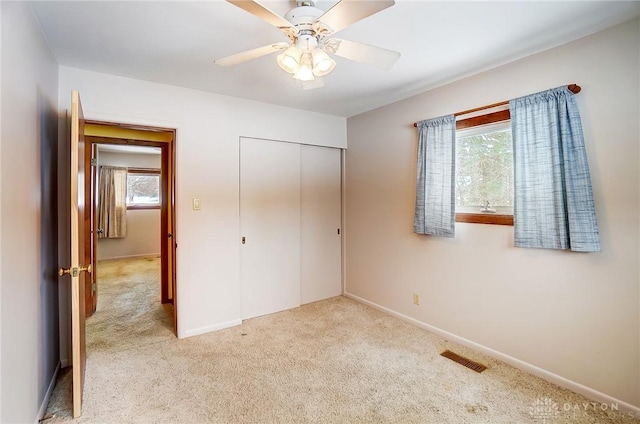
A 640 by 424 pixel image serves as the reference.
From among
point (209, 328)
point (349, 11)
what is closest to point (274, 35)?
point (349, 11)

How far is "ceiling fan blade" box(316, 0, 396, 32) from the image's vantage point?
1.23 meters

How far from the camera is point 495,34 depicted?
2.02m

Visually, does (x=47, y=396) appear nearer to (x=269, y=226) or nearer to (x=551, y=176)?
(x=269, y=226)

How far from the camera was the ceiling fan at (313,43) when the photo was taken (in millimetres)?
1345

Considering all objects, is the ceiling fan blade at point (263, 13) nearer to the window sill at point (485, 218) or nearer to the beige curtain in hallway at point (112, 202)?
the window sill at point (485, 218)

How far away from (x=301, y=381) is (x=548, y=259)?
1972 mm

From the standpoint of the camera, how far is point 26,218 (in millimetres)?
1629

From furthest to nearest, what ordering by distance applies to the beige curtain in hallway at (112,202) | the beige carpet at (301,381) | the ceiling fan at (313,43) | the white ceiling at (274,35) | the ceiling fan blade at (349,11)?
the beige curtain in hallway at (112,202)
the beige carpet at (301,381)
the white ceiling at (274,35)
the ceiling fan at (313,43)
the ceiling fan blade at (349,11)

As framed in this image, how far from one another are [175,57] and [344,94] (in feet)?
5.11

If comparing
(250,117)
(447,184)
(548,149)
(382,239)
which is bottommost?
(382,239)

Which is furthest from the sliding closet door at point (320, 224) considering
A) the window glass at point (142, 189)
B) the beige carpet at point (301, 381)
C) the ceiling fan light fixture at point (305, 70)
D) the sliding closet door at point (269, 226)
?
the window glass at point (142, 189)

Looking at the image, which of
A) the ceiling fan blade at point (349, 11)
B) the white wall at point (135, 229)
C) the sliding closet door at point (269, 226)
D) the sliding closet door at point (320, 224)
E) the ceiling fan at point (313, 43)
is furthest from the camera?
the white wall at point (135, 229)

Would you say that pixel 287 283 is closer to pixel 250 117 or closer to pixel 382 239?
pixel 382 239

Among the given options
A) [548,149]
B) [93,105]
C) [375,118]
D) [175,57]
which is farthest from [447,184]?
[93,105]
